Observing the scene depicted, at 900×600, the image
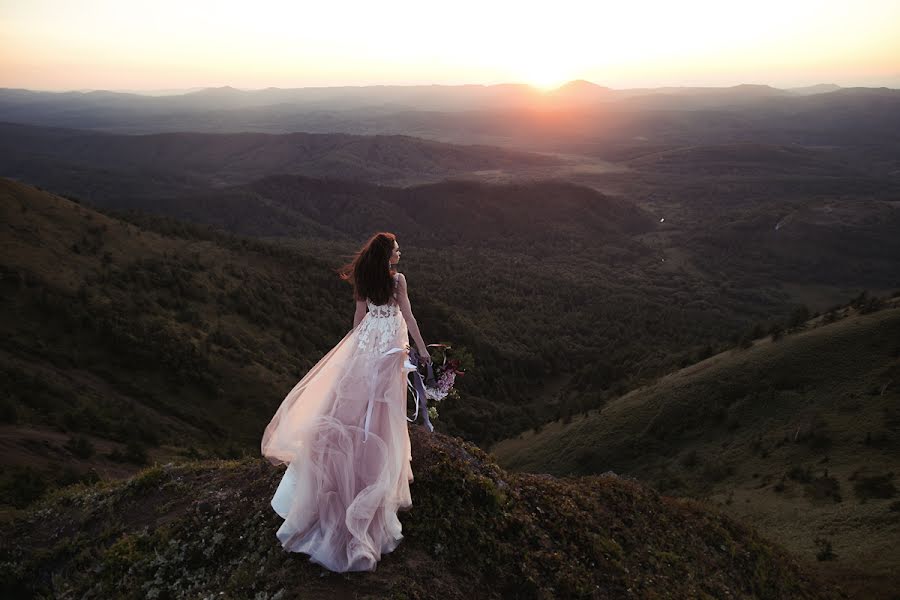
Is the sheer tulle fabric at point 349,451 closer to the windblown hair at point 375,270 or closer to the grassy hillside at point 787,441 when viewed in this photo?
the windblown hair at point 375,270

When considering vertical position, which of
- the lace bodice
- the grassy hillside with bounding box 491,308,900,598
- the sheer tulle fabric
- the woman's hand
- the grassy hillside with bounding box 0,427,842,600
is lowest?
the grassy hillside with bounding box 491,308,900,598

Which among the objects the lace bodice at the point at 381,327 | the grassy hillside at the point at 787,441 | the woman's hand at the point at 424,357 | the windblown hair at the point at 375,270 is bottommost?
the grassy hillside at the point at 787,441

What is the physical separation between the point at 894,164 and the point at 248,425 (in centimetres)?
19870

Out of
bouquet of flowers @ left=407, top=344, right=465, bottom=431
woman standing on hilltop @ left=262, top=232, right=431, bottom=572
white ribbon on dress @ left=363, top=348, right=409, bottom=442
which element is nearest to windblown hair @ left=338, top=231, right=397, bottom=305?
woman standing on hilltop @ left=262, top=232, right=431, bottom=572

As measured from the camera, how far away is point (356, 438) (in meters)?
5.39

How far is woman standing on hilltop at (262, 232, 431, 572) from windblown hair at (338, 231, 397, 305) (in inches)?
0.4

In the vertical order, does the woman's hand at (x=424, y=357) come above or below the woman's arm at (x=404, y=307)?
below

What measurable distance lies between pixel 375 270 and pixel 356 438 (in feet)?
5.72

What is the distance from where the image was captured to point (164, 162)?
524ft

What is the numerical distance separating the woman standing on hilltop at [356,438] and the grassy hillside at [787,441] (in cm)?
861

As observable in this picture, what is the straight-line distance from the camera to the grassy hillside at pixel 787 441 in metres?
10.7

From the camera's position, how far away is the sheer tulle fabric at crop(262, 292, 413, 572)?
5070 millimetres

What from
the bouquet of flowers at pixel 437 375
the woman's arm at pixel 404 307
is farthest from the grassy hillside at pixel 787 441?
the woman's arm at pixel 404 307

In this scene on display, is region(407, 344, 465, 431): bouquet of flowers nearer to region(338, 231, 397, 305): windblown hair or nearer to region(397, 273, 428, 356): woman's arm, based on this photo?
region(397, 273, 428, 356): woman's arm
